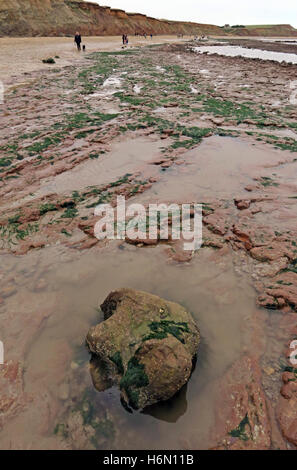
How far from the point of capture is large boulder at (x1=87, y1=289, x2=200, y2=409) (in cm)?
217

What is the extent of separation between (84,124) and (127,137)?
1.77 metres

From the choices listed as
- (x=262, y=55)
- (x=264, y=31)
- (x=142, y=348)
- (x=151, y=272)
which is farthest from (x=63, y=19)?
(x=264, y=31)

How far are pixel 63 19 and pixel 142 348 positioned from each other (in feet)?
216

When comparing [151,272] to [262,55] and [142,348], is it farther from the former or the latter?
[262,55]

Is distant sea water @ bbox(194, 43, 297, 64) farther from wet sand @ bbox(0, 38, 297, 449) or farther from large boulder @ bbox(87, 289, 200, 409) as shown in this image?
large boulder @ bbox(87, 289, 200, 409)

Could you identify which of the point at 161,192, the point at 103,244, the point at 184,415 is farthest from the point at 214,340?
the point at 161,192

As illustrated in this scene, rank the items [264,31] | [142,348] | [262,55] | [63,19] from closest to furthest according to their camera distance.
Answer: [142,348], [262,55], [63,19], [264,31]

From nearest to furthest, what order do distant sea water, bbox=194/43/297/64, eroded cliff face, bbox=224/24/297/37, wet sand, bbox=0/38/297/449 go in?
wet sand, bbox=0/38/297/449 < distant sea water, bbox=194/43/297/64 < eroded cliff face, bbox=224/24/297/37

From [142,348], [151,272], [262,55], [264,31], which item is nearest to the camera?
[142,348]

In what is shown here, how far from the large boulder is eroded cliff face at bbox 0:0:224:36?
5764cm

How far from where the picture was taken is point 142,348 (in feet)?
7.49

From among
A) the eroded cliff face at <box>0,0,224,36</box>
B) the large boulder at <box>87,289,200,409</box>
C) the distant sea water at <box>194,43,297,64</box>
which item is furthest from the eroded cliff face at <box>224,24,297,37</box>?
the large boulder at <box>87,289,200,409</box>

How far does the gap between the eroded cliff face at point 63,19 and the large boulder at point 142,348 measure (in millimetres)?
57637

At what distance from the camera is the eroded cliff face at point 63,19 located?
45.0m
